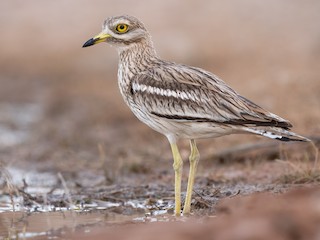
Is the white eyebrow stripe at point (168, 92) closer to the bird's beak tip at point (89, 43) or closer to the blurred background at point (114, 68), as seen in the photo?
the bird's beak tip at point (89, 43)

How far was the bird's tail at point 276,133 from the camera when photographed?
5.94 meters

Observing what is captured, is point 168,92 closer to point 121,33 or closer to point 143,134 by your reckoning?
point 121,33

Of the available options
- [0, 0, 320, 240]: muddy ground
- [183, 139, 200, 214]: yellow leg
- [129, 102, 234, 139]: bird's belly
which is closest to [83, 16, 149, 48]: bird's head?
[129, 102, 234, 139]: bird's belly

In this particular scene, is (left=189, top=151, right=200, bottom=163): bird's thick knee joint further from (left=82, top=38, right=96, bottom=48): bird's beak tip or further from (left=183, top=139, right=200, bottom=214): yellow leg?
(left=82, top=38, right=96, bottom=48): bird's beak tip

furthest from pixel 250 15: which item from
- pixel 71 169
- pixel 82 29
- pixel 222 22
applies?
pixel 71 169

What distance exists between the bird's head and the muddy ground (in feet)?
4.17

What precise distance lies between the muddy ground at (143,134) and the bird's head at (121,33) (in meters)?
Answer: 1.27

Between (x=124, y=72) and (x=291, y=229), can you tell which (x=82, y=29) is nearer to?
(x=124, y=72)

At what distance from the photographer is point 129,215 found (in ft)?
21.0

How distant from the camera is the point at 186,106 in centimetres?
630

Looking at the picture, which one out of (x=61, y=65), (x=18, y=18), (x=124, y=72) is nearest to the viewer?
(x=124, y=72)

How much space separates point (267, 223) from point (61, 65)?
13.9 metres

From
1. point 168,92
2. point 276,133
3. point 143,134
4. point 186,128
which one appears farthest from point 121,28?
point 143,134

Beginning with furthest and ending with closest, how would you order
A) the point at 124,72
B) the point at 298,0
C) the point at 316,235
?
the point at 298,0, the point at 124,72, the point at 316,235
